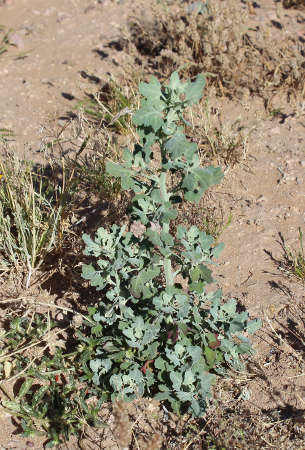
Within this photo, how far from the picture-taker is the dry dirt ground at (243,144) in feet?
8.32

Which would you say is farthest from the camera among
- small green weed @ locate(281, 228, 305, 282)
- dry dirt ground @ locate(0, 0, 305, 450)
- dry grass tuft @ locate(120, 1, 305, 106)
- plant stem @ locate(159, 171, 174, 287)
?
dry grass tuft @ locate(120, 1, 305, 106)

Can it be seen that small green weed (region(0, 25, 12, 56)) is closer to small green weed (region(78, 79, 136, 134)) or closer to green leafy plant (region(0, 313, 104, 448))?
small green weed (region(78, 79, 136, 134))

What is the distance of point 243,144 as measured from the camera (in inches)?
140

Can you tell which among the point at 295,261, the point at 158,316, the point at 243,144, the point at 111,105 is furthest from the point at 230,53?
the point at 158,316

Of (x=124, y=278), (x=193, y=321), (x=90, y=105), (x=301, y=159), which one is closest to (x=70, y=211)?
(x=124, y=278)

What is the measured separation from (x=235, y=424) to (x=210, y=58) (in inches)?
108

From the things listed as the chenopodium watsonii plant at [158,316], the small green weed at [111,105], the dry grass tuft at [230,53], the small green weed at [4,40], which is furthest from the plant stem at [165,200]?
the small green weed at [4,40]

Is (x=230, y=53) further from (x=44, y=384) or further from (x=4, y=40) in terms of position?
(x=44, y=384)

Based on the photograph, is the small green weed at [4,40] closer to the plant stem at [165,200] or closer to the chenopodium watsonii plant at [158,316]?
the chenopodium watsonii plant at [158,316]

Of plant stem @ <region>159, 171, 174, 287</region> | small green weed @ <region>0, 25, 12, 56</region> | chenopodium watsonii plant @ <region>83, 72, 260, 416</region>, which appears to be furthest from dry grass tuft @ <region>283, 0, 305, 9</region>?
plant stem @ <region>159, 171, 174, 287</region>

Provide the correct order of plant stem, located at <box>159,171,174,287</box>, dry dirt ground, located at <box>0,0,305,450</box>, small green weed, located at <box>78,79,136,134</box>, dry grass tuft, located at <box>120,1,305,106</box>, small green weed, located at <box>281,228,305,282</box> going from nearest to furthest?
plant stem, located at <box>159,171,174,287</box> < dry dirt ground, located at <box>0,0,305,450</box> < small green weed, located at <box>281,228,305,282</box> < small green weed, located at <box>78,79,136,134</box> < dry grass tuft, located at <box>120,1,305,106</box>

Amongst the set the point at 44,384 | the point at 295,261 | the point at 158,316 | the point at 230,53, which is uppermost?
the point at 230,53

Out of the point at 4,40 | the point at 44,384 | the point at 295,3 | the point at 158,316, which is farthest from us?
the point at 4,40

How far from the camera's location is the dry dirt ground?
8.32ft
